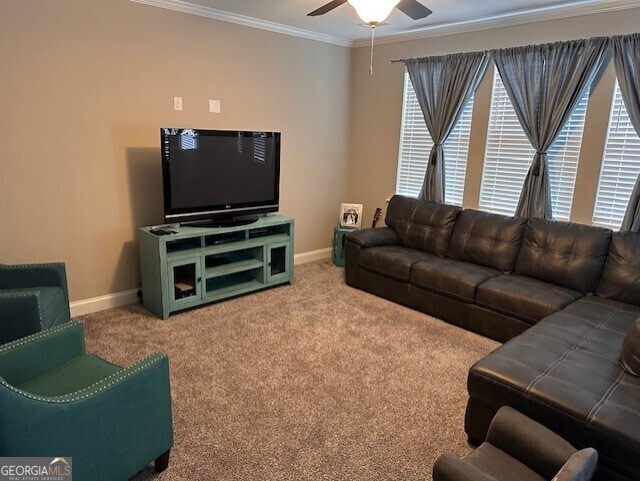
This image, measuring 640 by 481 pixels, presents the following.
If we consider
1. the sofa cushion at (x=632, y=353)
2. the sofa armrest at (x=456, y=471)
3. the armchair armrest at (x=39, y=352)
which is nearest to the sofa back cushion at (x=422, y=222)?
the sofa cushion at (x=632, y=353)

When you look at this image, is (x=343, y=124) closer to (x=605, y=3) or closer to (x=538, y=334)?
(x=605, y=3)

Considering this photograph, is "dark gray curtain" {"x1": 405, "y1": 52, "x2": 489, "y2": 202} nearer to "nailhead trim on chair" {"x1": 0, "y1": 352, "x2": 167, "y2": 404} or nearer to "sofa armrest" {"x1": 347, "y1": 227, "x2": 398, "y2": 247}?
"sofa armrest" {"x1": 347, "y1": 227, "x2": 398, "y2": 247}

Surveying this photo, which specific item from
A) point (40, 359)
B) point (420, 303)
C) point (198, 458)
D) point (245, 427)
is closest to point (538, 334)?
point (420, 303)

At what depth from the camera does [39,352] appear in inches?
Result: 77.7

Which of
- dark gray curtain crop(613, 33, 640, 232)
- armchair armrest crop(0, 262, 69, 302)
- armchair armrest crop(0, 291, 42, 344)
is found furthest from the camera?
dark gray curtain crop(613, 33, 640, 232)

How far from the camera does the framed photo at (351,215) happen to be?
529 cm

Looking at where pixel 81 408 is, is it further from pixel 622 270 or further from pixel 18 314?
pixel 622 270

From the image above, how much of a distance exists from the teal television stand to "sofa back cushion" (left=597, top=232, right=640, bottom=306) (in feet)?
8.94

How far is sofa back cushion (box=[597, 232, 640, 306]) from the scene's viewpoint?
3.12m

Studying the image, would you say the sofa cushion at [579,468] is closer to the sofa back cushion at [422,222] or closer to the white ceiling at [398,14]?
the sofa back cushion at [422,222]

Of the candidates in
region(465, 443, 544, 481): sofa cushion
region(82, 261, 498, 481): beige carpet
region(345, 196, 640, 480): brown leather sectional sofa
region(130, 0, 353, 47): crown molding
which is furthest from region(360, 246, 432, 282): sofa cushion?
region(130, 0, 353, 47): crown molding

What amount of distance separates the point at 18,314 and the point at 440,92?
402 centimetres

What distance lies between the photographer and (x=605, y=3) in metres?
3.36

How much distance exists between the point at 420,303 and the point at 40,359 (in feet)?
9.37
